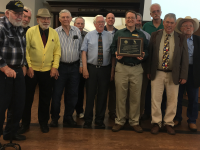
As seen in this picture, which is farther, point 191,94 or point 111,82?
point 111,82

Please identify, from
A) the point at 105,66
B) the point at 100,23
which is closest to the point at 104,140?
the point at 105,66

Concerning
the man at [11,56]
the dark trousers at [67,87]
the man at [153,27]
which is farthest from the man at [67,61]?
the man at [153,27]

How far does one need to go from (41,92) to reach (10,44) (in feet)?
2.88

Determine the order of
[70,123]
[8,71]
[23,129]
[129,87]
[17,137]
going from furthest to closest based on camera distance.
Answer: [70,123], [129,87], [23,129], [17,137], [8,71]

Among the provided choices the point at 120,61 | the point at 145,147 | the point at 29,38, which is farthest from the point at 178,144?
the point at 29,38

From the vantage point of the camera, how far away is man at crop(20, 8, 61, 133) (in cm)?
272

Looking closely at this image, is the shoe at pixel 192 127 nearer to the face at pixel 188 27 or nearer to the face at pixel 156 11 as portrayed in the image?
the face at pixel 188 27

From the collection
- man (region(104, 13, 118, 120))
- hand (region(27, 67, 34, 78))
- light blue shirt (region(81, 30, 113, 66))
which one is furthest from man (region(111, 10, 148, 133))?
hand (region(27, 67, 34, 78))

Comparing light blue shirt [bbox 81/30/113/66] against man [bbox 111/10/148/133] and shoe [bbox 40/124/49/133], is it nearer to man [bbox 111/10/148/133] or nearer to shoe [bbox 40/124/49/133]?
man [bbox 111/10/148/133]

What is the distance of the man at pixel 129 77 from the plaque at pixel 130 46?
0.08 m

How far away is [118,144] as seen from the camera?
8.57 feet

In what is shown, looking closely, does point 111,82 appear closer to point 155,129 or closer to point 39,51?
point 155,129

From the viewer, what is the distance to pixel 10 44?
2.26m

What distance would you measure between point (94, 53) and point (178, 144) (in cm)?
167
